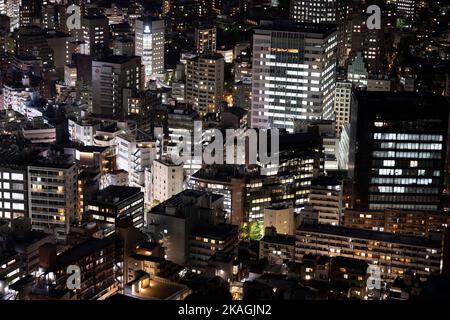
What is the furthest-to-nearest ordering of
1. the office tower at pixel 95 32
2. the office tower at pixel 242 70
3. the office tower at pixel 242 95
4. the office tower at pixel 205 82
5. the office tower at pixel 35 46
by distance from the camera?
the office tower at pixel 95 32 < the office tower at pixel 35 46 < the office tower at pixel 242 70 < the office tower at pixel 205 82 < the office tower at pixel 242 95

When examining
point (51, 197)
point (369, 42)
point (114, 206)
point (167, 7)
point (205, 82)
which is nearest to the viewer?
point (114, 206)

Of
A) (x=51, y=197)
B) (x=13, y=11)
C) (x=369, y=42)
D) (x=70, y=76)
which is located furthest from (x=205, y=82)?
(x=13, y=11)

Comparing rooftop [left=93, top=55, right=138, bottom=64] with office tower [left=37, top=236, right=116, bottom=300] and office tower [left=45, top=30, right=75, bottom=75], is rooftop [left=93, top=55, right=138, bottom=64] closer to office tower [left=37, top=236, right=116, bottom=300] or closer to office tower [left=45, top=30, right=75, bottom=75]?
office tower [left=45, top=30, right=75, bottom=75]

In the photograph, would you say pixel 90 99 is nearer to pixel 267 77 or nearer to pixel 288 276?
pixel 267 77

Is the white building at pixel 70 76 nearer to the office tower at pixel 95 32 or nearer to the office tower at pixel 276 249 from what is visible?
the office tower at pixel 95 32

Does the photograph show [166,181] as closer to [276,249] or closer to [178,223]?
[178,223]

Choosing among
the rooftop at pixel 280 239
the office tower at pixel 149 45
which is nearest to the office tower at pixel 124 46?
the office tower at pixel 149 45
